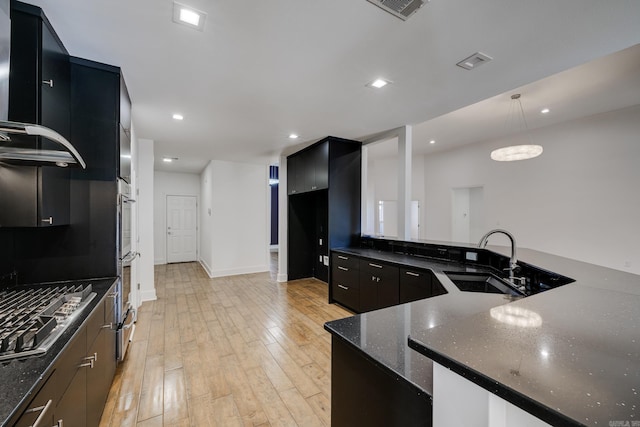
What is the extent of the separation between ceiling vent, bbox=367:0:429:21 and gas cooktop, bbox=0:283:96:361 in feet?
7.80

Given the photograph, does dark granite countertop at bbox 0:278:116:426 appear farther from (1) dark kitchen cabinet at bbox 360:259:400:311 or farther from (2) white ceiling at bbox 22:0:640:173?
(1) dark kitchen cabinet at bbox 360:259:400:311

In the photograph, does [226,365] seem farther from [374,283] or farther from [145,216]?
[145,216]

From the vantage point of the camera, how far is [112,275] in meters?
2.20

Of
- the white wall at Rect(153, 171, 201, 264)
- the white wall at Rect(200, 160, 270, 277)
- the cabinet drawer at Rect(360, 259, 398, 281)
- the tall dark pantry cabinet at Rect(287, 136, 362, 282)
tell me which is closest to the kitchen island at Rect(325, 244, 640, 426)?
the cabinet drawer at Rect(360, 259, 398, 281)

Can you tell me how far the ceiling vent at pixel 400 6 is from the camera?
154cm

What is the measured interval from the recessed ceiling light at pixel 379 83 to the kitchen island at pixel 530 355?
83.6 inches

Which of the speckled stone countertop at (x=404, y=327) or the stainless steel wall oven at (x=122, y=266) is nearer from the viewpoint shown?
the speckled stone countertop at (x=404, y=327)

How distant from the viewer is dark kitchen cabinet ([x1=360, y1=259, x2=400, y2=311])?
10.2 ft

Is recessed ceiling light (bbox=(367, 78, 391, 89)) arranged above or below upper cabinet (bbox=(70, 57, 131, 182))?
above

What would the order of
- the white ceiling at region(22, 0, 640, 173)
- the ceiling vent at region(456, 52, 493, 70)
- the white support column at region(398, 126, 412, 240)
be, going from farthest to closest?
the white support column at region(398, 126, 412, 240), the ceiling vent at region(456, 52, 493, 70), the white ceiling at region(22, 0, 640, 173)

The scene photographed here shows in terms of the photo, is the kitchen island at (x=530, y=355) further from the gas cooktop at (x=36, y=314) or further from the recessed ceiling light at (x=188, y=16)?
the recessed ceiling light at (x=188, y=16)

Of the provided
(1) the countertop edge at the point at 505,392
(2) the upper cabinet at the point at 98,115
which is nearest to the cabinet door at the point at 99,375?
(2) the upper cabinet at the point at 98,115

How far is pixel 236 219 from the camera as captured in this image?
6293mm

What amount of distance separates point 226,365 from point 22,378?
1.84 meters
